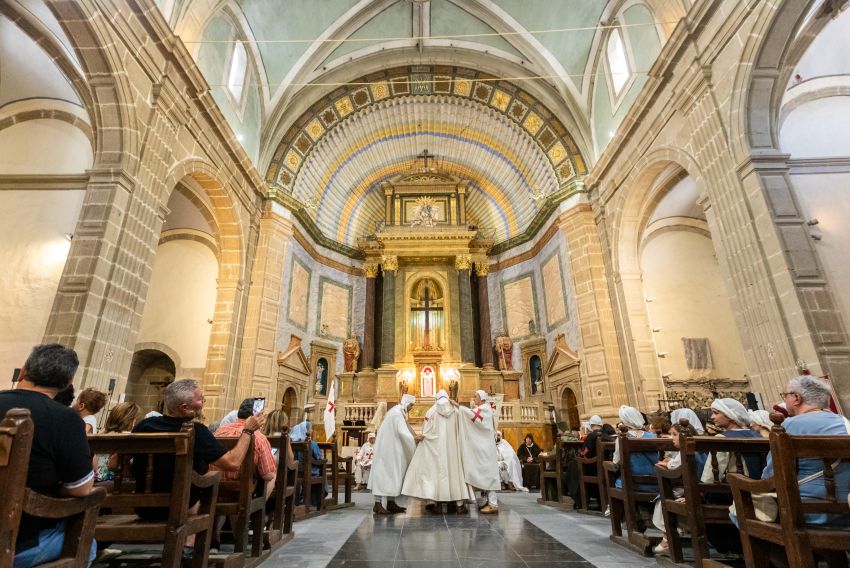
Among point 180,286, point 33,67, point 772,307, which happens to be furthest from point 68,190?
point 772,307

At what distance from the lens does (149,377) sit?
39.1 feet

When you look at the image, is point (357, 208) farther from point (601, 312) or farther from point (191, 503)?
point (191, 503)

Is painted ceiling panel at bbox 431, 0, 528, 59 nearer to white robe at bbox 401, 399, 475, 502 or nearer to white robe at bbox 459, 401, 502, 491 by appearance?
white robe at bbox 459, 401, 502, 491

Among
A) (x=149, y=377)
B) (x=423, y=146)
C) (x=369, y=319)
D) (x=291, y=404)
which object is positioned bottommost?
(x=291, y=404)

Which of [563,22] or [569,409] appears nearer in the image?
[563,22]

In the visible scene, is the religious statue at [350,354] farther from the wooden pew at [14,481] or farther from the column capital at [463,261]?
the wooden pew at [14,481]

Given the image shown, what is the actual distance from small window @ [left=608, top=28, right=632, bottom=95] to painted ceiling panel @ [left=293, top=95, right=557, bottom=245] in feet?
11.1

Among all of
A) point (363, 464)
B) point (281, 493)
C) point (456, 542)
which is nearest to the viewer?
point (456, 542)

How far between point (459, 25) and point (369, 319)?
34.4ft

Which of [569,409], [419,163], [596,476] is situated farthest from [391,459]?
[419,163]

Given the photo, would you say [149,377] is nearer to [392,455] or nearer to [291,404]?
[291,404]

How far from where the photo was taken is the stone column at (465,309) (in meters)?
16.1

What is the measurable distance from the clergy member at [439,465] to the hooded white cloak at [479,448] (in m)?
0.11

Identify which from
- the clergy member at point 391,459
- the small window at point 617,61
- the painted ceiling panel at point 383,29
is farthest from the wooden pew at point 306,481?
the painted ceiling panel at point 383,29
